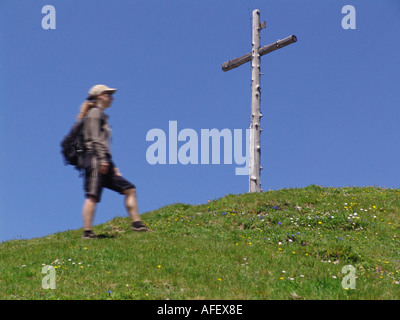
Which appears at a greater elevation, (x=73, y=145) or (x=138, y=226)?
(x=73, y=145)

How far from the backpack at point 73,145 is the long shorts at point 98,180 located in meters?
0.27

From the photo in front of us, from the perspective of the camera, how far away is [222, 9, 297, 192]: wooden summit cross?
70.4ft

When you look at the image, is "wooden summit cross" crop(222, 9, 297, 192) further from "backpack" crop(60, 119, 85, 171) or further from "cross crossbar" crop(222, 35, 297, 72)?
"backpack" crop(60, 119, 85, 171)

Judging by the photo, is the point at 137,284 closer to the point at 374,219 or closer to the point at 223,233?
the point at 223,233

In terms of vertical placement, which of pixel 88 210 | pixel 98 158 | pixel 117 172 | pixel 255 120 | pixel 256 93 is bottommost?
pixel 88 210

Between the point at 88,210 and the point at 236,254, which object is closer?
the point at 88,210

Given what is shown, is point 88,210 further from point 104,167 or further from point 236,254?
point 236,254

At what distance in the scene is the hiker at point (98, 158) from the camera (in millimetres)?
4195

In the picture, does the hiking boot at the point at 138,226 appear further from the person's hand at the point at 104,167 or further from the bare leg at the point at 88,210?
the person's hand at the point at 104,167

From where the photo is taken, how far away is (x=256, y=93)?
72.0 ft

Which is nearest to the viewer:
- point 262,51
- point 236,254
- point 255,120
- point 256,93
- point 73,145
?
point 73,145

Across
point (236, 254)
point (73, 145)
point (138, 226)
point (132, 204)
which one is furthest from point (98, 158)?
point (236, 254)

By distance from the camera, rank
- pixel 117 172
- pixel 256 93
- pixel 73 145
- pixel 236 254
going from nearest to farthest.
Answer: pixel 117 172 → pixel 73 145 → pixel 236 254 → pixel 256 93

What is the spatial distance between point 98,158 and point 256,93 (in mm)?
18451
